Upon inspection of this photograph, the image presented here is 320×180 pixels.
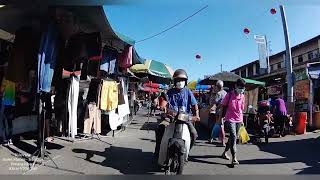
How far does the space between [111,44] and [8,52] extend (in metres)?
2.01

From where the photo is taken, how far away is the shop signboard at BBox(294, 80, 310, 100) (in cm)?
1349

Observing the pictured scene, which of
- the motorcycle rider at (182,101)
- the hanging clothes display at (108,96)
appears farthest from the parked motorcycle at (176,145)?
the hanging clothes display at (108,96)

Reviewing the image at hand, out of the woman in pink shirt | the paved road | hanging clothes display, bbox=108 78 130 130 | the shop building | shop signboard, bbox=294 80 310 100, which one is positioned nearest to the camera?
the paved road

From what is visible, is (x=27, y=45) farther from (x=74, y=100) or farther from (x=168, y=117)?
(x=168, y=117)

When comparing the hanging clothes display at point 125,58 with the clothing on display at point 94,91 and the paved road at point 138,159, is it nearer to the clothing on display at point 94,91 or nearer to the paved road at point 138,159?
the clothing on display at point 94,91

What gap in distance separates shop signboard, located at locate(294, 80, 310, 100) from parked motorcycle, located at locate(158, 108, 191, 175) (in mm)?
8694

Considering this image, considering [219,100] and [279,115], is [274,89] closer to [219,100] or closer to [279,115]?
[279,115]

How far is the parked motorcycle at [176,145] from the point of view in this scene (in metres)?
5.55

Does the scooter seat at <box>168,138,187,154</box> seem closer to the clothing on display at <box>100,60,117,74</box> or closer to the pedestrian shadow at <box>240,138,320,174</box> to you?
the pedestrian shadow at <box>240,138,320,174</box>

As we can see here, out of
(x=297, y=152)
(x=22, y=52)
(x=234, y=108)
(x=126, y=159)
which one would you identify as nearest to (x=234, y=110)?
(x=234, y=108)

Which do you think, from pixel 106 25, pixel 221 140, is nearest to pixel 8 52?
pixel 106 25

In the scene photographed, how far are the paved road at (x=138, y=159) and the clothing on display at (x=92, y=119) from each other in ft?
1.11

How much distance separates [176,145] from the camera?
5.55 metres

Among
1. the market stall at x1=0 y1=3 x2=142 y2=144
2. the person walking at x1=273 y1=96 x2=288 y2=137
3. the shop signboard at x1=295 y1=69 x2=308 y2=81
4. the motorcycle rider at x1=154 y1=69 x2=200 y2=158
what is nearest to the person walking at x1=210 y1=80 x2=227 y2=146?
the person walking at x1=273 y1=96 x2=288 y2=137
